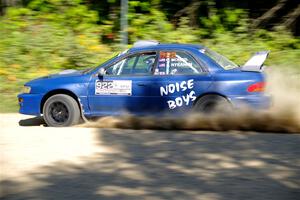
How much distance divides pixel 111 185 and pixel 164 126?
3.49 m

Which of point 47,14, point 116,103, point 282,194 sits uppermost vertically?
point 47,14

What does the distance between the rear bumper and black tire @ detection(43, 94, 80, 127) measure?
283 centimetres

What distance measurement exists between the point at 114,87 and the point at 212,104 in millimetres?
1771

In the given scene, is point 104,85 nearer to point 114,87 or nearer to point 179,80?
point 114,87

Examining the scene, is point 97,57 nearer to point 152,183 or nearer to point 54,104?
point 54,104

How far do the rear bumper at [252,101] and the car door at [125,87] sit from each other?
146cm

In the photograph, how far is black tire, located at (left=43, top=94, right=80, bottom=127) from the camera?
10.0 meters

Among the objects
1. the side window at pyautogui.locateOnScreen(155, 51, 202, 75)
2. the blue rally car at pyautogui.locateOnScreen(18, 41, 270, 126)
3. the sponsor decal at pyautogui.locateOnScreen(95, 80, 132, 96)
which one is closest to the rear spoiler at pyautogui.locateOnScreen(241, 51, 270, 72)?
the blue rally car at pyautogui.locateOnScreen(18, 41, 270, 126)

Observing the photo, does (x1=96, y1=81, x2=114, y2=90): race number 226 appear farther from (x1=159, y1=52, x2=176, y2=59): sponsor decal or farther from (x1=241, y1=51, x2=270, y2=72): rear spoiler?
(x1=241, y1=51, x2=270, y2=72): rear spoiler

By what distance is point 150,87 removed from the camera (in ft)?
31.7

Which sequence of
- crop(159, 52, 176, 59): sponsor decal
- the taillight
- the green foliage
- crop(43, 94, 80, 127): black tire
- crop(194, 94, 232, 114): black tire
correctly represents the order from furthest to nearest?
the green foliage → crop(43, 94, 80, 127): black tire → crop(159, 52, 176, 59): sponsor decal → crop(194, 94, 232, 114): black tire → the taillight

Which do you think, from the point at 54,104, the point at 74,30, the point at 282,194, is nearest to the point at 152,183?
the point at 282,194

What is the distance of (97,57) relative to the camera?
15875 mm

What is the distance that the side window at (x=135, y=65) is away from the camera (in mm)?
9844
